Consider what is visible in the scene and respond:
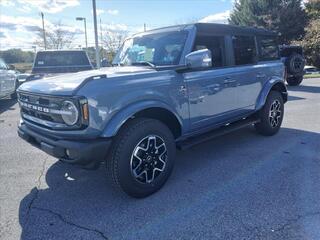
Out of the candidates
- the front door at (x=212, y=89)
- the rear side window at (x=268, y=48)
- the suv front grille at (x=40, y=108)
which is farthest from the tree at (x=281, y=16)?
the suv front grille at (x=40, y=108)

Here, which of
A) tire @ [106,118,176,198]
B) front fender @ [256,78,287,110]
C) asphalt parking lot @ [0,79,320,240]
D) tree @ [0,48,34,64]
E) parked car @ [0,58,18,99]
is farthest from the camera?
tree @ [0,48,34,64]

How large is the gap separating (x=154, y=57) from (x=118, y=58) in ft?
3.34

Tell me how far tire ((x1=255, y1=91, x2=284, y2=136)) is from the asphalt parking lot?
0.46 m

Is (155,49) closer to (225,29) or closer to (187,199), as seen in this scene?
(225,29)

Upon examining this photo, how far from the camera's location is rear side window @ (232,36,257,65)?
486 cm

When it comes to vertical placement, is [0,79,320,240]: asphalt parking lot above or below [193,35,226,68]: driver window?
below

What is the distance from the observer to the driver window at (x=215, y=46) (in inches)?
169

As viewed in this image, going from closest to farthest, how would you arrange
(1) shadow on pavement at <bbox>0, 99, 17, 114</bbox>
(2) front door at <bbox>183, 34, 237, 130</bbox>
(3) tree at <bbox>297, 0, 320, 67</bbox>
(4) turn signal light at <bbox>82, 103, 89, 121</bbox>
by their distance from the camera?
1. (4) turn signal light at <bbox>82, 103, 89, 121</bbox>
2. (2) front door at <bbox>183, 34, 237, 130</bbox>
3. (1) shadow on pavement at <bbox>0, 99, 17, 114</bbox>
4. (3) tree at <bbox>297, 0, 320, 67</bbox>

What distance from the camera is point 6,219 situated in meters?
3.12

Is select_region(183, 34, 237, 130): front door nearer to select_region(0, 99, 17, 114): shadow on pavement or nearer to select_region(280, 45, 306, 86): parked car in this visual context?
select_region(0, 99, 17, 114): shadow on pavement

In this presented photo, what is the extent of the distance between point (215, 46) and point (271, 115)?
1.92 meters

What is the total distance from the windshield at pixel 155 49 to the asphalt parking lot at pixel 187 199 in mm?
1522

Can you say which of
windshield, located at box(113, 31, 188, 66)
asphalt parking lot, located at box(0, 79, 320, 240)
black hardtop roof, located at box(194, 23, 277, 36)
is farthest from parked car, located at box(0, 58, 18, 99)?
black hardtop roof, located at box(194, 23, 277, 36)

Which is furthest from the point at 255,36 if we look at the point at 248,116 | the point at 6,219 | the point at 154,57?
the point at 6,219
